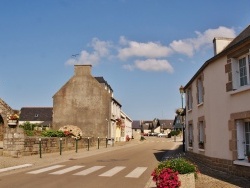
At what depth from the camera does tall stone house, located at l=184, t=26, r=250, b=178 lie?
11.2 metres

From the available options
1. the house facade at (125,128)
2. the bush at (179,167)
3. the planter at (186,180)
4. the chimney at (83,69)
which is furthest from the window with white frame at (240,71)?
the house facade at (125,128)

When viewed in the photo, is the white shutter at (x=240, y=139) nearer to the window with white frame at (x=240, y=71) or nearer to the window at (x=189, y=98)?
the window with white frame at (x=240, y=71)

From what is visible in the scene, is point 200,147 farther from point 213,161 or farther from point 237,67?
point 237,67

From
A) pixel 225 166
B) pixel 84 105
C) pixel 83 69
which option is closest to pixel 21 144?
pixel 225 166

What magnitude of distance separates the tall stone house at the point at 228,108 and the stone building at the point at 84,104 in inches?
998

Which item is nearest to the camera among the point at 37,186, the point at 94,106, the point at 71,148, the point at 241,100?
the point at 37,186

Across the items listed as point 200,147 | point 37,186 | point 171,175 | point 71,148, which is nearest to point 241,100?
point 171,175

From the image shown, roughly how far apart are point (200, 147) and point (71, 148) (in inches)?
560

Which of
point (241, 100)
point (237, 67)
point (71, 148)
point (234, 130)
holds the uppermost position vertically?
point (237, 67)

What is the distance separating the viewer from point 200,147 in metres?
16.2

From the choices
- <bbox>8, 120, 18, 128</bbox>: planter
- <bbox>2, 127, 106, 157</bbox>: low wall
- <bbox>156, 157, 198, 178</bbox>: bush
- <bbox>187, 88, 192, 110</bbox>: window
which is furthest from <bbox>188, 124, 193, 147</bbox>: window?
<bbox>156, 157, 198, 178</bbox>: bush

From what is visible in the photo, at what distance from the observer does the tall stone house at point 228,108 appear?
11.2 m

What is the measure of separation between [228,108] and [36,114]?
66.3 metres

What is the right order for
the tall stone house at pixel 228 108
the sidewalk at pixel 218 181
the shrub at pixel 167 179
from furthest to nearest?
the tall stone house at pixel 228 108, the sidewalk at pixel 218 181, the shrub at pixel 167 179
